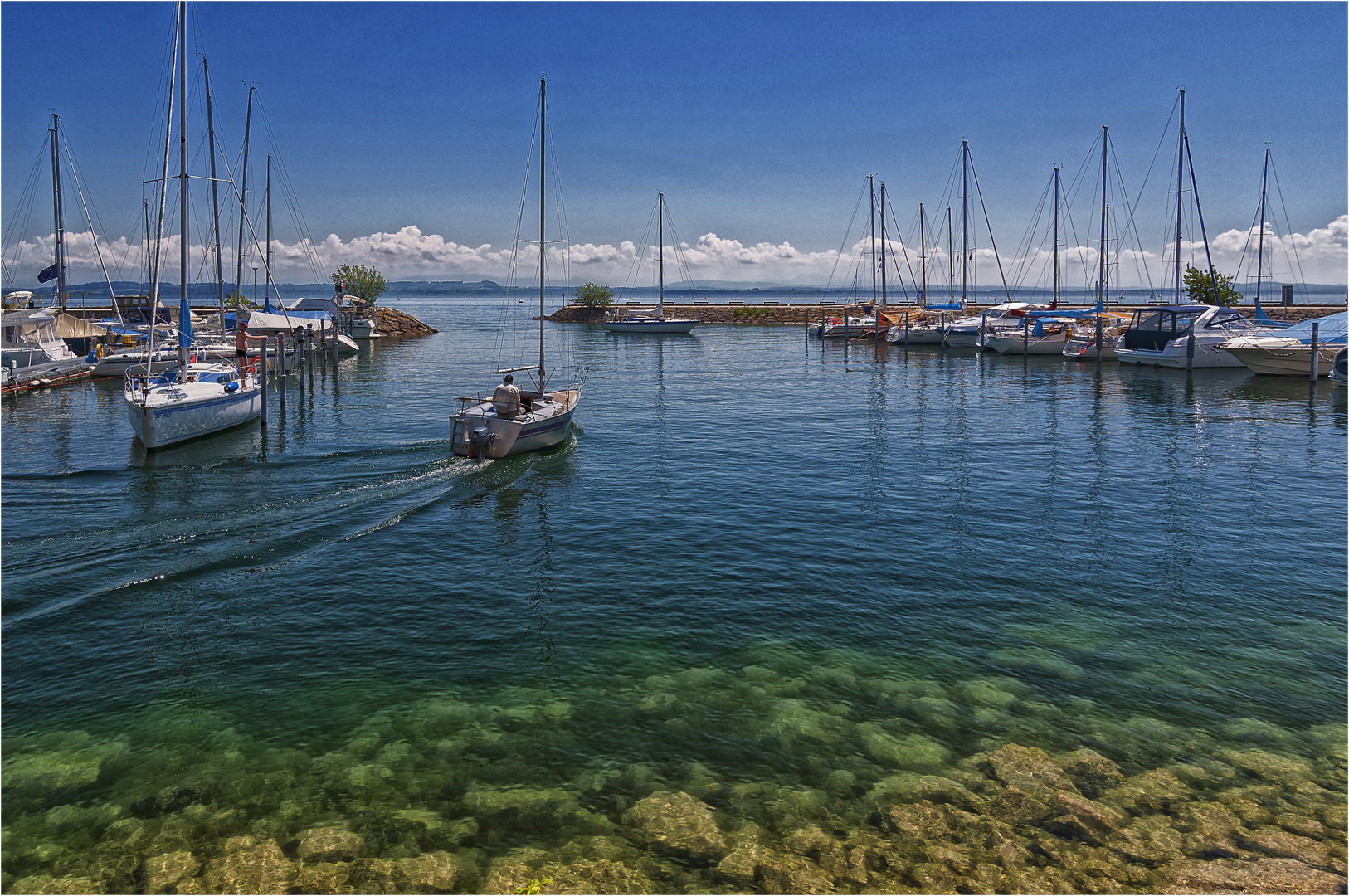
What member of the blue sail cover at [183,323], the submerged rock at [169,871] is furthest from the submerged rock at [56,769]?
the blue sail cover at [183,323]

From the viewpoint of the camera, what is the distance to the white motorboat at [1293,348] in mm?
47938

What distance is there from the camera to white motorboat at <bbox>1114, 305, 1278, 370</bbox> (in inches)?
2190

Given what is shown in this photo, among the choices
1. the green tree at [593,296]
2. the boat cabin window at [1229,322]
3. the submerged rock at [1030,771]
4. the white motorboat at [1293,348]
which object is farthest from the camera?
the green tree at [593,296]

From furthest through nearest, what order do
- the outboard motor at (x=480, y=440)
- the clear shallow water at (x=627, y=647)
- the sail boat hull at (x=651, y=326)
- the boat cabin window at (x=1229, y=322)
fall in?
the sail boat hull at (x=651, y=326) → the boat cabin window at (x=1229, y=322) → the outboard motor at (x=480, y=440) → the clear shallow water at (x=627, y=647)

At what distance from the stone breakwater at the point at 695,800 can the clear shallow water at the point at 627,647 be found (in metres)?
0.05

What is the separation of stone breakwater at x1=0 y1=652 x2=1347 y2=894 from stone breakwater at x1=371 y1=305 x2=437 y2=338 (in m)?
91.0

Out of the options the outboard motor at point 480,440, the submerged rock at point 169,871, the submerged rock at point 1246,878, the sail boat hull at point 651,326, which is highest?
the sail boat hull at point 651,326

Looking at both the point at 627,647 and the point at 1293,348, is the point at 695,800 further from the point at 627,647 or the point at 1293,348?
the point at 1293,348

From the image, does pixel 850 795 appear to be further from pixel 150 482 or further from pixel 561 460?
pixel 150 482

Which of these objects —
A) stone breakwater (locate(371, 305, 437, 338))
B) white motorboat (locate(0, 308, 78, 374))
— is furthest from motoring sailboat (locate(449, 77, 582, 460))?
stone breakwater (locate(371, 305, 437, 338))

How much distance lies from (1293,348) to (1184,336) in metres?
8.39

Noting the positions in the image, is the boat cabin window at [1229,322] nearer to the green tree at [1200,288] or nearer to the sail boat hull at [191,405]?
the green tree at [1200,288]

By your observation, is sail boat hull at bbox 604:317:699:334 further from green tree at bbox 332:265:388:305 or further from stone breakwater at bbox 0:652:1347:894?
stone breakwater at bbox 0:652:1347:894

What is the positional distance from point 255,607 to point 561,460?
562 inches
